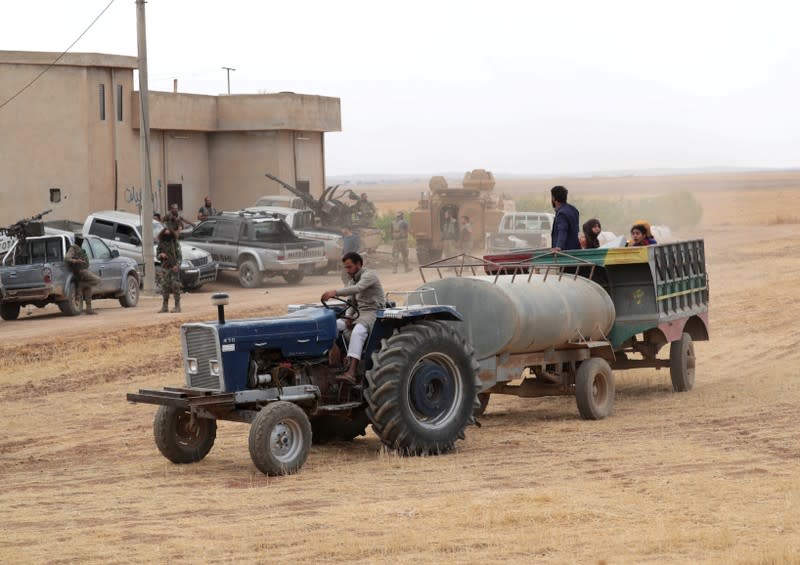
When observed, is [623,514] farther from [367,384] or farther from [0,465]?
[0,465]

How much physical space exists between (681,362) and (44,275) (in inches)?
580

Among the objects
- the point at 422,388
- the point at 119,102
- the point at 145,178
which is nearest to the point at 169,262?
the point at 145,178

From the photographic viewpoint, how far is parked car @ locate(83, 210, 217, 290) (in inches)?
1316

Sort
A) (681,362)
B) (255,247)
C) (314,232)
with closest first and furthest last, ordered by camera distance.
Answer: (681,362) < (255,247) < (314,232)

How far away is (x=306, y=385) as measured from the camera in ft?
40.2

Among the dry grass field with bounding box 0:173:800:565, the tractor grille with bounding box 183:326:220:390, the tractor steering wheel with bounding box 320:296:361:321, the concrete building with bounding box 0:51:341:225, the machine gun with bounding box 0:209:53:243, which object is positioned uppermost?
the concrete building with bounding box 0:51:341:225

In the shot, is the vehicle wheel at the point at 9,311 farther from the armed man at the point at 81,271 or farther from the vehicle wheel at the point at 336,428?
the vehicle wheel at the point at 336,428

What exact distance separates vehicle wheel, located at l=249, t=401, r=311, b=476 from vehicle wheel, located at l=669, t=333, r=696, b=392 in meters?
6.41

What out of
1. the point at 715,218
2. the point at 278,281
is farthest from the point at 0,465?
the point at 715,218

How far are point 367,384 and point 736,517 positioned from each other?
3.97m

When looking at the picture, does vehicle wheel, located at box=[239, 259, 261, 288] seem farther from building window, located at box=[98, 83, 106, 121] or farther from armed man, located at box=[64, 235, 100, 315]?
building window, located at box=[98, 83, 106, 121]

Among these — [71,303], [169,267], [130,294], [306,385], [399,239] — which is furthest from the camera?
[399,239]

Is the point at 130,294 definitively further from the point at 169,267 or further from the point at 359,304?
the point at 359,304

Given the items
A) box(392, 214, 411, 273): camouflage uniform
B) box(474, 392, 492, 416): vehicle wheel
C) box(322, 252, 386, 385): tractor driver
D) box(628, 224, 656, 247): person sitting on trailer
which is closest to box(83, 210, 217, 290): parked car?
box(392, 214, 411, 273): camouflage uniform
